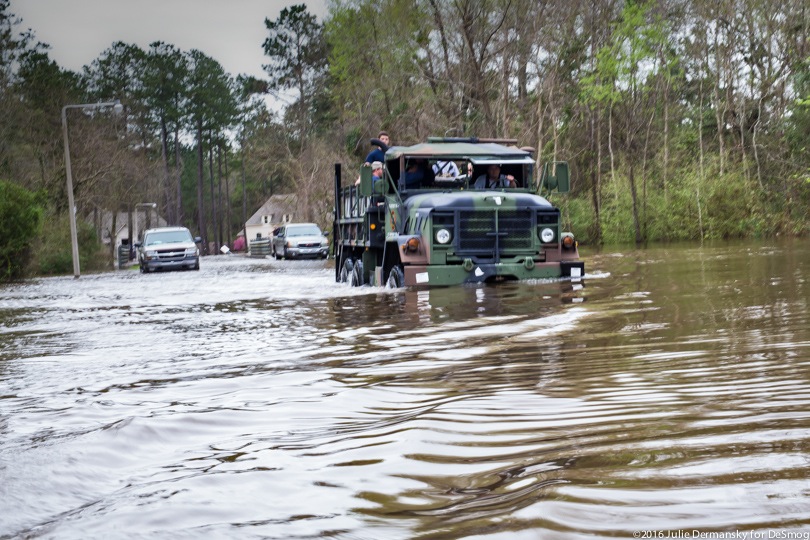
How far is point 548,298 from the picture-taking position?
11.6 meters

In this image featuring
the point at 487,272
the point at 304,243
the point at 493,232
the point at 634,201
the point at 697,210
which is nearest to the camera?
the point at 487,272

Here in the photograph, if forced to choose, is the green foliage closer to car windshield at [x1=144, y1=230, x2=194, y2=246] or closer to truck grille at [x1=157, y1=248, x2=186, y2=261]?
car windshield at [x1=144, y1=230, x2=194, y2=246]

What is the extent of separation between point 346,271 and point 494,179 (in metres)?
4.49

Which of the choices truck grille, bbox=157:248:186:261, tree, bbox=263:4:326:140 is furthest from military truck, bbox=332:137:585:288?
→ tree, bbox=263:4:326:140

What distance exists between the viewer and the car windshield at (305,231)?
47.1 m

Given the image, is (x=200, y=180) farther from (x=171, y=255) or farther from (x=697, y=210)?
(x=697, y=210)

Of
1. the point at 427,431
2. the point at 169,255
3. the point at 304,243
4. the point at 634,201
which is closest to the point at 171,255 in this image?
the point at 169,255

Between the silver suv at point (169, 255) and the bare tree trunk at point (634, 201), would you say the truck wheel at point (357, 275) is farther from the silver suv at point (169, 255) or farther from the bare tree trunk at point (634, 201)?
the bare tree trunk at point (634, 201)

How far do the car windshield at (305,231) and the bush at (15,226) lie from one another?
51.3 feet

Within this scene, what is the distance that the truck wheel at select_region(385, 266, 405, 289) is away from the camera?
1485 centimetres

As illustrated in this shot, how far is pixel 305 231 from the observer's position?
4750 cm

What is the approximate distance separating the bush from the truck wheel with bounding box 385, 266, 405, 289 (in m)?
19.8

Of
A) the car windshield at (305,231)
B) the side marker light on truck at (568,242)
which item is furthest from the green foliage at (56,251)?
the side marker light on truck at (568,242)

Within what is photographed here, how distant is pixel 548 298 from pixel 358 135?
113 ft
